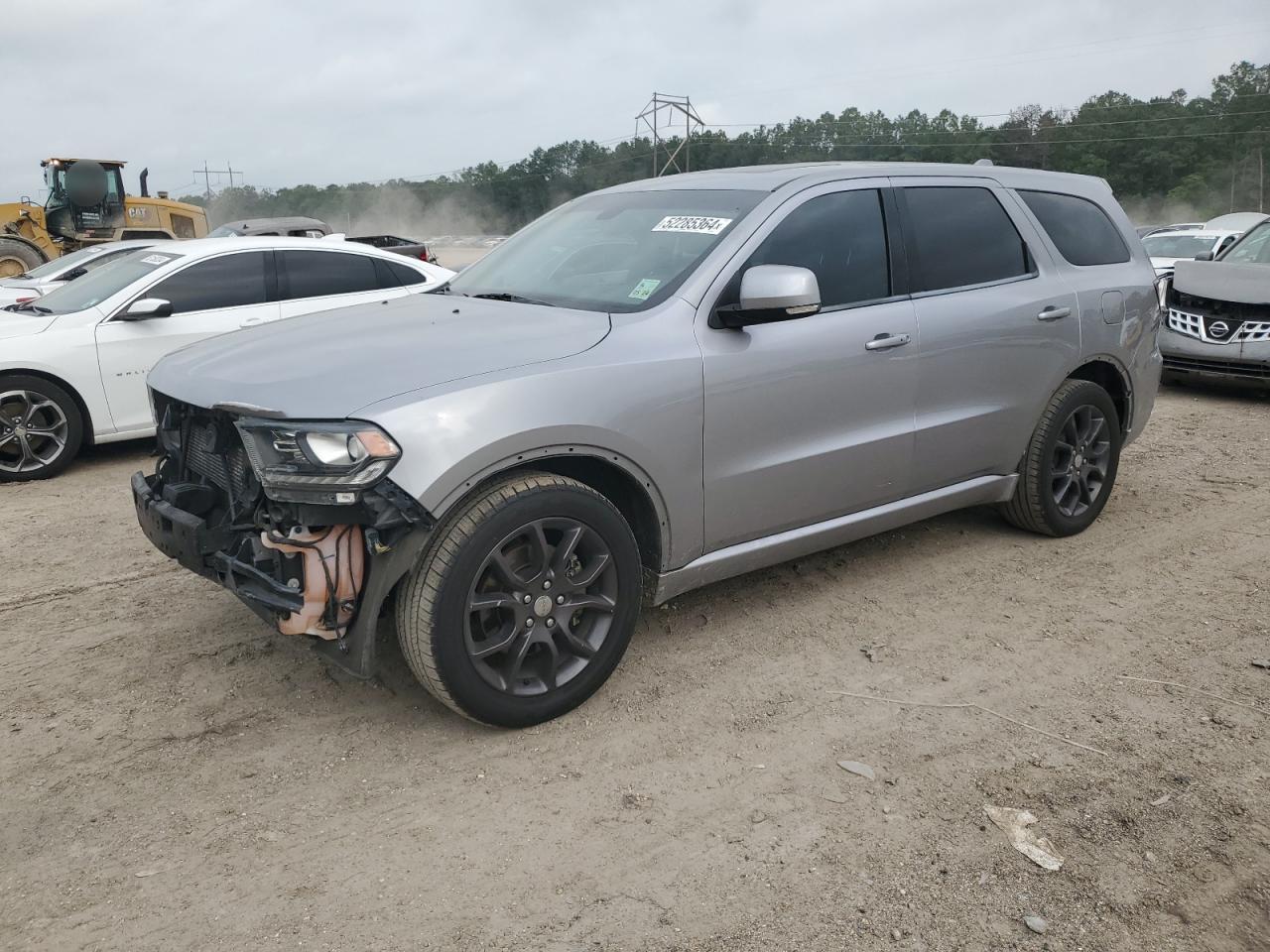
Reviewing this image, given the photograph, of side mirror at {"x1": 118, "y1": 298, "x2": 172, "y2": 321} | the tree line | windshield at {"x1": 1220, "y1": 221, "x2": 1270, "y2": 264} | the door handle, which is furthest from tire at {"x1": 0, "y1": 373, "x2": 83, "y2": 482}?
the tree line

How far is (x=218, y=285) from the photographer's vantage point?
24.7 feet

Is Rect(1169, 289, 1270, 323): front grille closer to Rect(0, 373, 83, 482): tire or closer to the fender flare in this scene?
the fender flare

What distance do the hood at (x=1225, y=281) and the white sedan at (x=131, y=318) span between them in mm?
7148

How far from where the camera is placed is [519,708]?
333 centimetres

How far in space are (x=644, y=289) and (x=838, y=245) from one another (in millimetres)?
907

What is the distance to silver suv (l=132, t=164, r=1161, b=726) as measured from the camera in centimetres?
308

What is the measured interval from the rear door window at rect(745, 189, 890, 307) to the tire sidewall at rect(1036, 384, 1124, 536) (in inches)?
52.3

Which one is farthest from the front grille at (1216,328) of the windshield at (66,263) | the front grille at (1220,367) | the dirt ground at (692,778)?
the windshield at (66,263)

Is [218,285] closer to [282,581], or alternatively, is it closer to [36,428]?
[36,428]

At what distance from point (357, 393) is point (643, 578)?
128cm

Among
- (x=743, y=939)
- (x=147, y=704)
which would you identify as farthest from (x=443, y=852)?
(x=147, y=704)

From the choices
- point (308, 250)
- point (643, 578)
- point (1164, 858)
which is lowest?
point (1164, 858)

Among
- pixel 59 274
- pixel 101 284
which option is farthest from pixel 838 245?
pixel 59 274

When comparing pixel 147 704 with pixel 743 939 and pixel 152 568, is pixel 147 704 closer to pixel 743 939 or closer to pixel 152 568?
pixel 152 568
